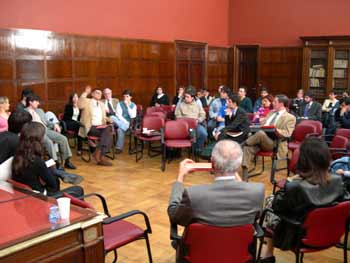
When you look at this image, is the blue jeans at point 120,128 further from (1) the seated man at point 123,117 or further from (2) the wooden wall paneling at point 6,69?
(2) the wooden wall paneling at point 6,69

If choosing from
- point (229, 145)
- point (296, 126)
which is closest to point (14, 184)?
point (229, 145)

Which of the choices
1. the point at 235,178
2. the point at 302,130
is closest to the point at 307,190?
the point at 235,178

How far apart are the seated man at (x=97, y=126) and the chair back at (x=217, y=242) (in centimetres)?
499

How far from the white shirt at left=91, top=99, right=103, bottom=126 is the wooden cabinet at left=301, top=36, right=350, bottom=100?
725 centimetres

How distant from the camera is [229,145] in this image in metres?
2.60

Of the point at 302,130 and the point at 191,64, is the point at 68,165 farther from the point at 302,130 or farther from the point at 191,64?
the point at 191,64

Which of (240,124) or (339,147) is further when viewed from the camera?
(240,124)

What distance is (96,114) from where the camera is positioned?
7.72m

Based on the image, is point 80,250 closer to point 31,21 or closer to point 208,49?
point 31,21

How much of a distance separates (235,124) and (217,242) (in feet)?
13.0

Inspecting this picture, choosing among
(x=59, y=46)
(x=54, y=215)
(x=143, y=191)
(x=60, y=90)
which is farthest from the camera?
(x=60, y=90)

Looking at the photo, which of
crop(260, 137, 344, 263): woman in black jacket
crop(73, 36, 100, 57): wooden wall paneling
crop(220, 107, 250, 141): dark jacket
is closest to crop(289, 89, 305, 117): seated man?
crop(220, 107, 250, 141): dark jacket

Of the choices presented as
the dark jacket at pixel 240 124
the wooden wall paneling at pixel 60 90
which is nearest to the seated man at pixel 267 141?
the dark jacket at pixel 240 124

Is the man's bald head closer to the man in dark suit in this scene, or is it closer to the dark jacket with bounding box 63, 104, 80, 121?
the dark jacket with bounding box 63, 104, 80, 121
